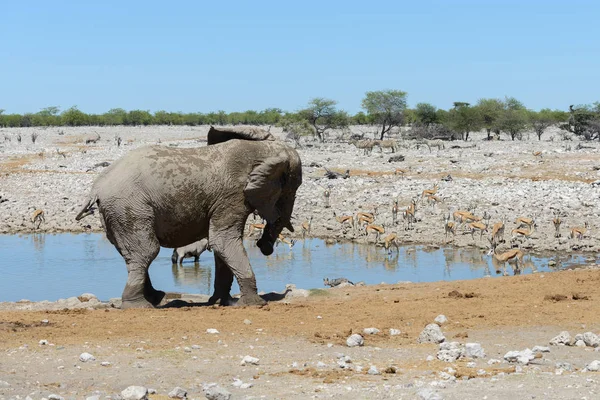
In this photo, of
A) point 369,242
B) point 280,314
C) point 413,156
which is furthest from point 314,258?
point 413,156

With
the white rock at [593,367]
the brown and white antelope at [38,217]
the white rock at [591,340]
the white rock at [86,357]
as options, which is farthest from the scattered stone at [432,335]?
the brown and white antelope at [38,217]

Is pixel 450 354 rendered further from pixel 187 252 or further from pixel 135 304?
pixel 187 252

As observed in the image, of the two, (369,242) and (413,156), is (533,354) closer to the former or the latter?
(369,242)

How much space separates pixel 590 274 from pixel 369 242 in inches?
436

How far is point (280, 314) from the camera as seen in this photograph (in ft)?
35.8

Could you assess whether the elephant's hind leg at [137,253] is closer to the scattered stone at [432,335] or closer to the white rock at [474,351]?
the scattered stone at [432,335]

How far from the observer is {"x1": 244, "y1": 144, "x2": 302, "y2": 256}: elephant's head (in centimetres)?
1202

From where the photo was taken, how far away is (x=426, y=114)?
75.1 m

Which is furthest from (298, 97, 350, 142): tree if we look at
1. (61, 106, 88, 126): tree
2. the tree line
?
(61, 106, 88, 126): tree

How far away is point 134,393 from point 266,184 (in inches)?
226

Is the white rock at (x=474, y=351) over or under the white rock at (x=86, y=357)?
over

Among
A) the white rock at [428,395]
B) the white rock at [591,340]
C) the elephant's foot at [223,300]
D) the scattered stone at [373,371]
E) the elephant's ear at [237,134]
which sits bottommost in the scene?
the elephant's foot at [223,300]

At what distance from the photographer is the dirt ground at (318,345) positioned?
7.11m

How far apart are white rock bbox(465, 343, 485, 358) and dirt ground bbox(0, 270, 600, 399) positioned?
0.12 meters
